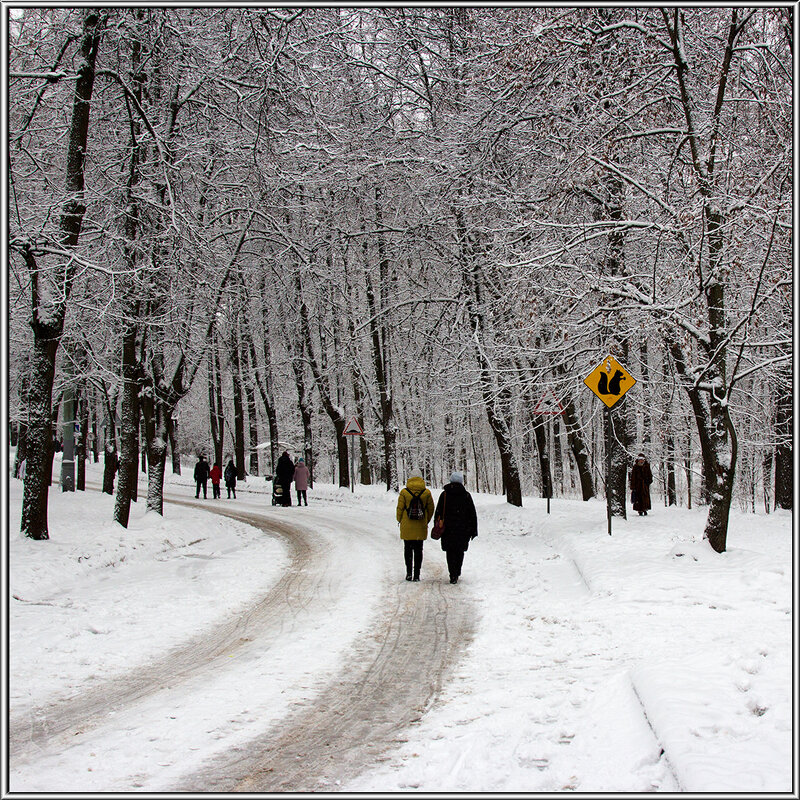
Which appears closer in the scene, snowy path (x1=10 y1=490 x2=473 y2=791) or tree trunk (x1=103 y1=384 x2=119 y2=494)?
snowy path (x1=10 y1=490 x2=473 y2=791)

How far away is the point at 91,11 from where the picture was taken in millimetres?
12562

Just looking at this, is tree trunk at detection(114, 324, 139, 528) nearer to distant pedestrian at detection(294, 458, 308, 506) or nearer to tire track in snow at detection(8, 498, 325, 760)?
tire track in snow at detection(8, 498, 325, 760)

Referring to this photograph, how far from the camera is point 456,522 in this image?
36.6 feet

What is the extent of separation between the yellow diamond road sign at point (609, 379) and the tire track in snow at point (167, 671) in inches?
235

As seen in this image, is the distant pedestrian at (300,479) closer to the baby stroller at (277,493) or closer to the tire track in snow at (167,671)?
the baby stroller at (277,493)

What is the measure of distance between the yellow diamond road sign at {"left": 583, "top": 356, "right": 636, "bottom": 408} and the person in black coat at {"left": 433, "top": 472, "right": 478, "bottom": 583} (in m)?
3.28

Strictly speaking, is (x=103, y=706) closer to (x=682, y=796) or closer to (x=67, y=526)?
(x=682, y=796)

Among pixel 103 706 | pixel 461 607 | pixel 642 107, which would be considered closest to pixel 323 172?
pixel 642 107

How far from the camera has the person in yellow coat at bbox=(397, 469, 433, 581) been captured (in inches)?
440

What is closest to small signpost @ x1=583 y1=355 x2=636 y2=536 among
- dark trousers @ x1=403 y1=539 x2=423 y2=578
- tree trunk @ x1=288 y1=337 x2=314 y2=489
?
dark trousers @ x1=403 y1=539 x2=423 y2=578

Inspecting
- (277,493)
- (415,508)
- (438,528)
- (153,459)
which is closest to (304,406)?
(277,493)

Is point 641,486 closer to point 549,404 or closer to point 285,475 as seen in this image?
point 549,404

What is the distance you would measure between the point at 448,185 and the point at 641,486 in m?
10.3

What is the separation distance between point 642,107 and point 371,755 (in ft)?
34.6
